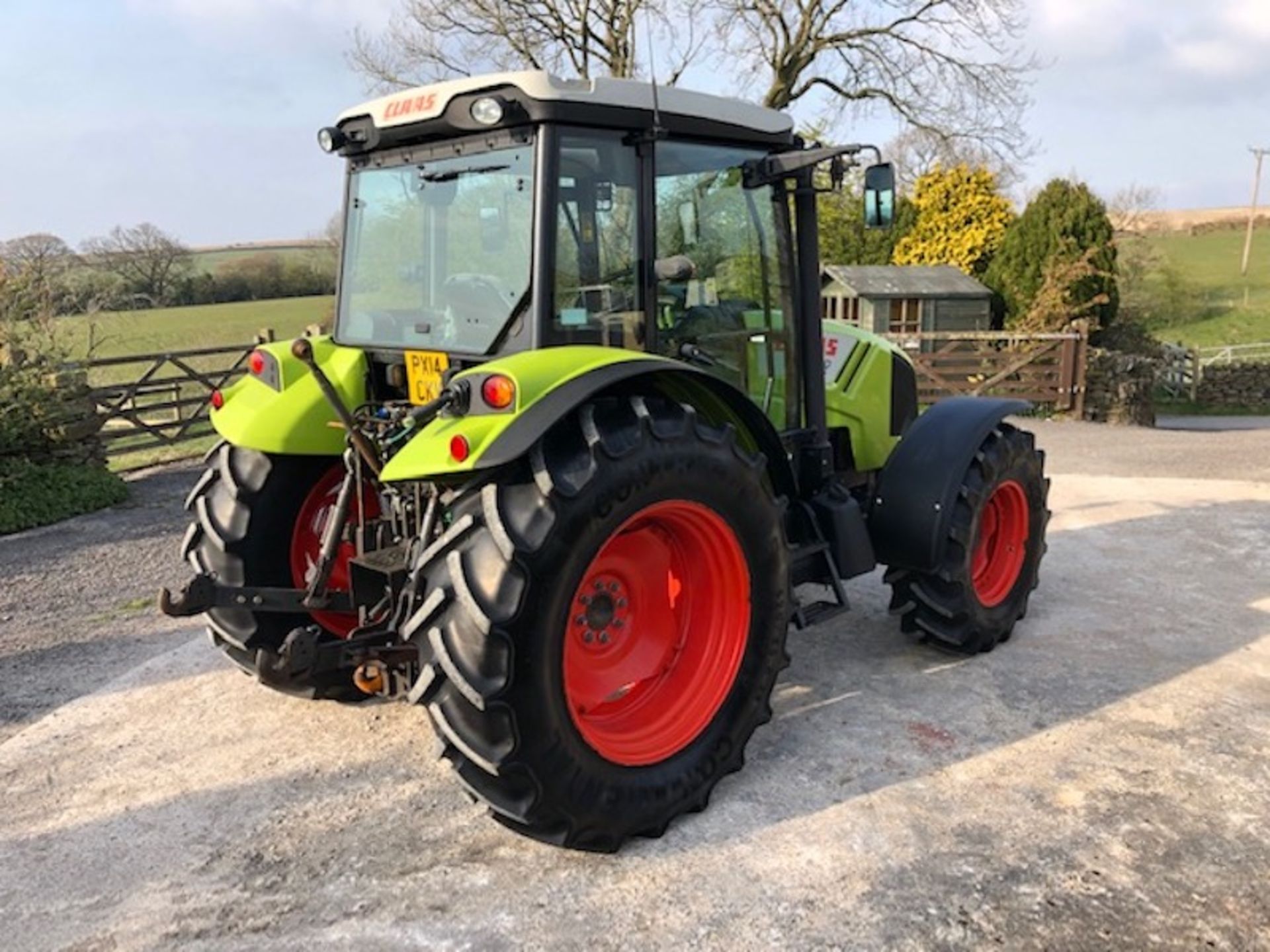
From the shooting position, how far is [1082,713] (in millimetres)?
3842

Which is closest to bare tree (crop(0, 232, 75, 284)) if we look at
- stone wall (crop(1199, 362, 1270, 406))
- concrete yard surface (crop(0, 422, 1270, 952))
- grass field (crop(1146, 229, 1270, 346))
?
concrete yard surface (crop(0, 422, 1270, 952))

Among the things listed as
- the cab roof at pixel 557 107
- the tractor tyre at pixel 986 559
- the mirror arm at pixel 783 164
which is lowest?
the tractor tyre at pixel 986 559

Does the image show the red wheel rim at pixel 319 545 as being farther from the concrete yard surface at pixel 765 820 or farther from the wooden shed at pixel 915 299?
the wooden shed at pixel 915 299

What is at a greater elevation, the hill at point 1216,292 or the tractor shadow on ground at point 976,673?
the hill at point 1216,292

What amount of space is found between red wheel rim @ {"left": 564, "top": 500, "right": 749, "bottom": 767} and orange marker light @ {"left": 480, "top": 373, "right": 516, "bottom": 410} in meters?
0.62

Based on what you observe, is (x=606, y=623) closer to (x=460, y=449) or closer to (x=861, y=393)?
(x=460, y=449)

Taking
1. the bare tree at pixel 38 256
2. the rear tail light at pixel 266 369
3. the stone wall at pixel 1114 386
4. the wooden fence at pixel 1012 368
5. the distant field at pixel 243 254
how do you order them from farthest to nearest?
the distant field at pixel 243 254
the stone wall at pixel 1114 386
the wooden fence at pixel 1012 368
the bare tree at pixel 38 256
the rear tail light at pixel 266 369

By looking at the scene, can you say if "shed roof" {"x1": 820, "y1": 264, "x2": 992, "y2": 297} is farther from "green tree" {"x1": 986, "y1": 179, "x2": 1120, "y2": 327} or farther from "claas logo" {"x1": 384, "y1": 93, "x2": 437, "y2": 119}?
A: "claas logo" {"x1": 384, "y1": 93, "x2": 437, "y2": 119}

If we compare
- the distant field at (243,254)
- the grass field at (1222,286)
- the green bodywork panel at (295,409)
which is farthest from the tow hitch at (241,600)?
the grass field at (1222,286)

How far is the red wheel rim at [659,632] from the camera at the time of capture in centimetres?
320

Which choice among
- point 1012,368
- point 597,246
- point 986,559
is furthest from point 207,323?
point 597,246

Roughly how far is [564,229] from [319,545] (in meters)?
1.65

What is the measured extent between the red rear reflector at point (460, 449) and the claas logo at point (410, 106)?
1.27 meters

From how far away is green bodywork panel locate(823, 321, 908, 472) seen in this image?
461cm
